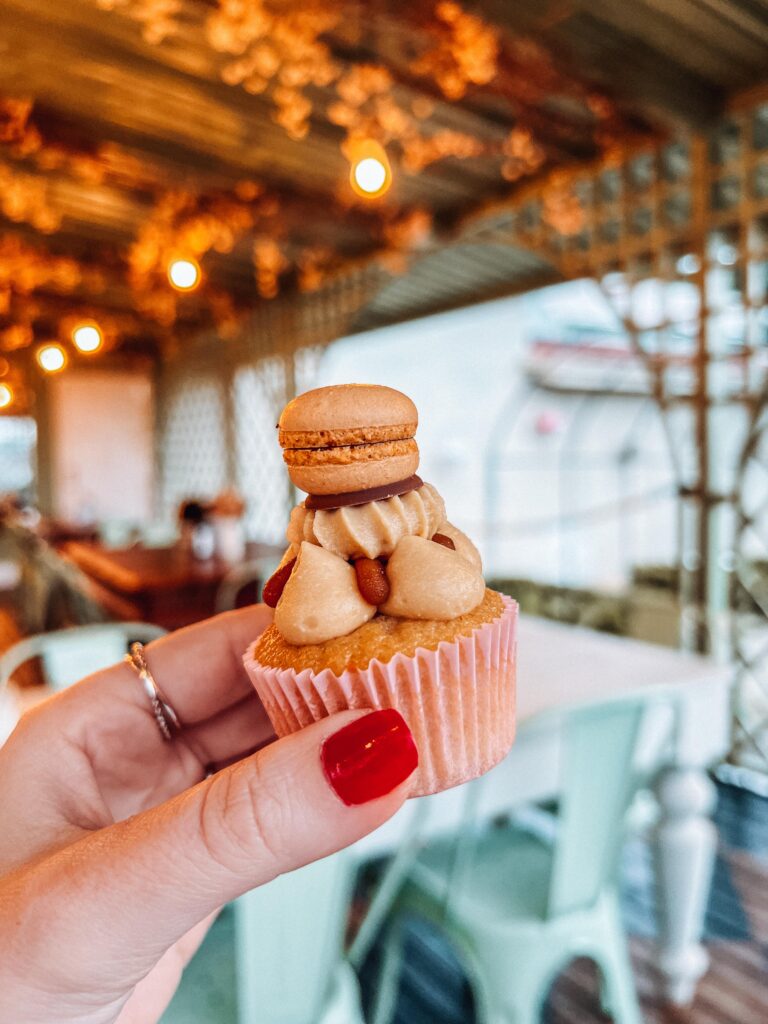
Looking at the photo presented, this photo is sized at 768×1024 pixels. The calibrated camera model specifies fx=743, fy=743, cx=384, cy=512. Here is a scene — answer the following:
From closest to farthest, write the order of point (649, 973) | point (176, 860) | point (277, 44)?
point (176, 860) → point (649, 973) → point (277, 44)

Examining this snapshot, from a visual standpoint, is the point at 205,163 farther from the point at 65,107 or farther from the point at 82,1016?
the point at 82,1016

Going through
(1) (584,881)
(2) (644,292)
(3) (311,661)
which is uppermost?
(2) (644,292)

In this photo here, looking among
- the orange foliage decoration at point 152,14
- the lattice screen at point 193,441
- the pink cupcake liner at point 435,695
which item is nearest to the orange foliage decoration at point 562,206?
the orange foliage decoration at point 152,14

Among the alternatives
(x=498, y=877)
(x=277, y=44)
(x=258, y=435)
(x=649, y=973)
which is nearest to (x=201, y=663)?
(x=498, y=877)

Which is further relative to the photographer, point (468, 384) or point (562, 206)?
point (468, 384)

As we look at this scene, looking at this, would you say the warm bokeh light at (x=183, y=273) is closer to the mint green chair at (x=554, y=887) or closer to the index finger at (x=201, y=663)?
the mint green chair at (x=554, y=887)

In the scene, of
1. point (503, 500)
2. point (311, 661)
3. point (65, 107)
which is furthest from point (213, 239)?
point (311, 661)

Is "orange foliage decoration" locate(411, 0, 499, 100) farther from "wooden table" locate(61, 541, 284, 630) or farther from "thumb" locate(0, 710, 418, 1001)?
"thumb" locate(0, 710, 418, 1001)

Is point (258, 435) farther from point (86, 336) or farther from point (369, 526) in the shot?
point (369, 526)
